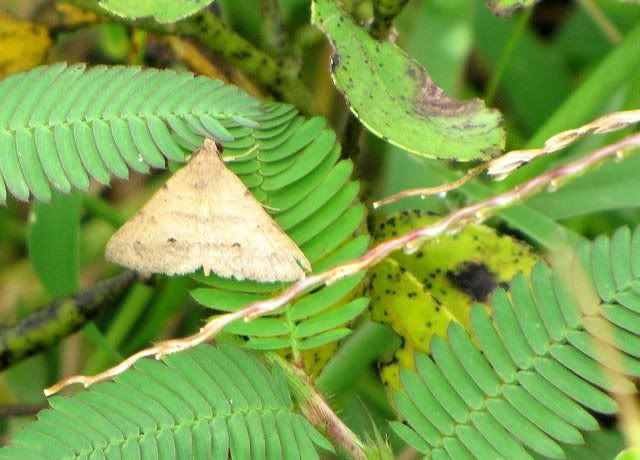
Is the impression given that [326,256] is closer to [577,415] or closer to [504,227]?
[577,415]

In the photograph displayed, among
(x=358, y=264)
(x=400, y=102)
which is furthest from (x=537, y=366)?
(x=400, y=102)

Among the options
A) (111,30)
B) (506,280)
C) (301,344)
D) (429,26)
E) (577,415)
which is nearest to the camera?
(577,415)

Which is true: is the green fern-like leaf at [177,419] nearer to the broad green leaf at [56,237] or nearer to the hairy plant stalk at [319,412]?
the hairy plant stalk at [319,412]

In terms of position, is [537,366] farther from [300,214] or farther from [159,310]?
[159,310]

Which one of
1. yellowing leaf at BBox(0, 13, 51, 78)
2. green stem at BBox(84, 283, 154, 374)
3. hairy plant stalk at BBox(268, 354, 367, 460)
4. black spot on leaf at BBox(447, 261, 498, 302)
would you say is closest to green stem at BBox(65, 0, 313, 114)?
yellowing leaf at BBox(0, 13, 51, 78)

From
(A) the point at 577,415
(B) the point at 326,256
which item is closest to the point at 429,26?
(B) the point at 326,256

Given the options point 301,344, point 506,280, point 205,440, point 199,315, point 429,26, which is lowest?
point 199,315

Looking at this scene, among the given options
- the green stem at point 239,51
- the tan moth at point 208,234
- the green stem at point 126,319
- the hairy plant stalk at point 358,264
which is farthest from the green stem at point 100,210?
the hairy plant stalk at point 358,264
